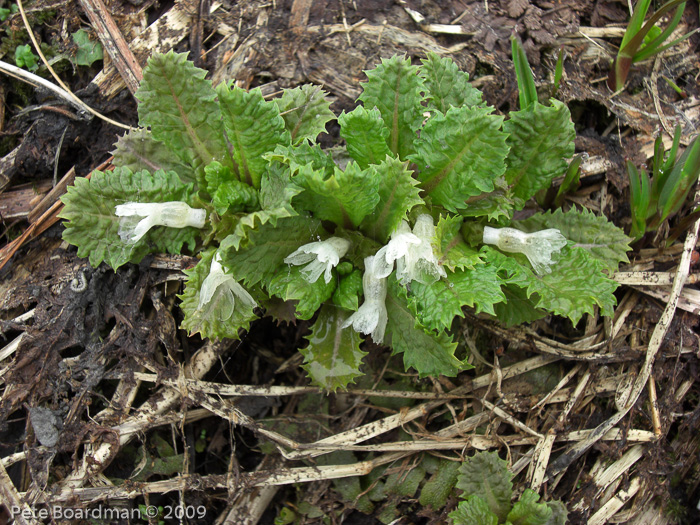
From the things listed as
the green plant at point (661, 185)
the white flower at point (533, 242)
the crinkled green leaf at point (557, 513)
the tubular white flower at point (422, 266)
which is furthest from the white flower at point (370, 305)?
the green plant at point (661, 185)

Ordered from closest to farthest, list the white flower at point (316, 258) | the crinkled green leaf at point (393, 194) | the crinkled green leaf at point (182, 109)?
the crinkled green leaf at point (393, 194)
the white flower at point (316, 258)
the crinkled green leaf at point (182, 109)

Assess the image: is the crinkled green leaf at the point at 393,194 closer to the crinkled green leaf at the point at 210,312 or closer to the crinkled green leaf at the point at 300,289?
the crinkled green leaf at the point at 300,289

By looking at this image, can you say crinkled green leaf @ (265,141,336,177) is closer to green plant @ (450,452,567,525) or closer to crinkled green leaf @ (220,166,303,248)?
crinkled green leaf @ (220,166,303,248)

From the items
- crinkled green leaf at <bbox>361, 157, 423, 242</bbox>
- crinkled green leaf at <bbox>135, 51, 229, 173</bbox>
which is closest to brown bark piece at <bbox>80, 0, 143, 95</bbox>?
crinkled green leaf at <bbox>135, 51, 229, 173</bbox>

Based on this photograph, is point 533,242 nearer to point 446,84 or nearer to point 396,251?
point 396,251

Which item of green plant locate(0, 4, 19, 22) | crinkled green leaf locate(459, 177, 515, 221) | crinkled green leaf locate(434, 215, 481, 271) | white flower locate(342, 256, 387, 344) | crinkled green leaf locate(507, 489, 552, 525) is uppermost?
green plant locate(0, 4, 19, 22)

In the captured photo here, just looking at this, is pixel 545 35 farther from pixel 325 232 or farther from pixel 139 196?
pixel 139 196
